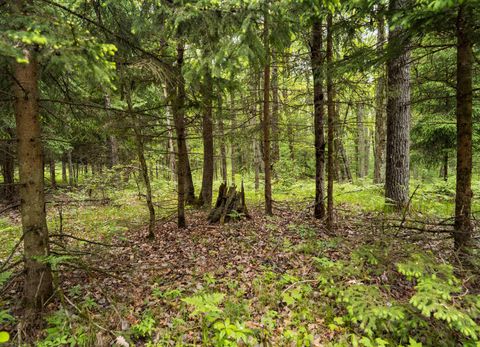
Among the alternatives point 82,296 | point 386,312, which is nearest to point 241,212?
point 82,296

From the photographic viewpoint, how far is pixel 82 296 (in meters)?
4.60

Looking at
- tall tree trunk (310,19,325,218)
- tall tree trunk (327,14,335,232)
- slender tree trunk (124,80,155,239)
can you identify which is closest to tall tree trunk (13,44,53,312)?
slender tree trunk (124,80,155,239)

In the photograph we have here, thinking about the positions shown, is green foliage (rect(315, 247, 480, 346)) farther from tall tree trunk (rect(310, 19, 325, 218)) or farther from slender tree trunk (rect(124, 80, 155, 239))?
slender tree trunk (rect(124, 80, 155, 239))

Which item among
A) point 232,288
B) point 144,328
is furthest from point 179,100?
point 144,328

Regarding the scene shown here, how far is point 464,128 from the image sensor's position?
13.0ft

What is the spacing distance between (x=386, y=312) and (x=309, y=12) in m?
4.86

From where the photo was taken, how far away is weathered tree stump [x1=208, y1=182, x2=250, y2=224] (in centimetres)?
813

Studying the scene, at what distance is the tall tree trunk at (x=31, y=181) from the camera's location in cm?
378

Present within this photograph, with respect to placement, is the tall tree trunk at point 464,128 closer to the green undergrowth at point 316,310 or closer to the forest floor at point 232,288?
the forest floor at point 232,288

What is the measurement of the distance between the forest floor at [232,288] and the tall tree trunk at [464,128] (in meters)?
0.32

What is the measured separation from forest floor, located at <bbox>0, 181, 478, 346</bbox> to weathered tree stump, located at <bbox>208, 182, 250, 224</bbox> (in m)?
0.96

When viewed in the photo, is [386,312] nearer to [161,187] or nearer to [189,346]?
[189,346]

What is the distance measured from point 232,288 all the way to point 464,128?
4361 mm

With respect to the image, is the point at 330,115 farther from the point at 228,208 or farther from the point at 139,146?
the point at 139,146
